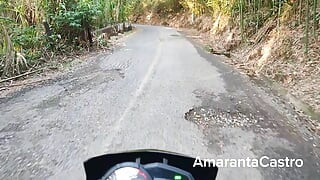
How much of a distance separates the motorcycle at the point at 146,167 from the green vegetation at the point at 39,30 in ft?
21.1

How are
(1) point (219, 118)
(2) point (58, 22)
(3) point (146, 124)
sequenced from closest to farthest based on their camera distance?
(3) point (146, 124) < (1) point (219, 118) < (2) point (58, 22)

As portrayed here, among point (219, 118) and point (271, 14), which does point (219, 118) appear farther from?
point (271, 14)

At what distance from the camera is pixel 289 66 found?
7090 mm

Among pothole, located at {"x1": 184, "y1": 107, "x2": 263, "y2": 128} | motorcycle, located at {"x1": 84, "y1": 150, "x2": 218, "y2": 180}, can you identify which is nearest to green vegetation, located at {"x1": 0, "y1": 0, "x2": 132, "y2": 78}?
pothole, located at {"x1": 184, "y1": 107, "x2": 263, "y2": 128}

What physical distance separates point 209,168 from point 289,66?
6.25 m

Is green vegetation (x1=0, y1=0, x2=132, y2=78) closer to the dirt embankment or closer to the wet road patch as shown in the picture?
the wet road patch

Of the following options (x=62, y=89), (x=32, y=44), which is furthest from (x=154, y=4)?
(x=62, y=89)

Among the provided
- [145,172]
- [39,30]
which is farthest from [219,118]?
[39,30]

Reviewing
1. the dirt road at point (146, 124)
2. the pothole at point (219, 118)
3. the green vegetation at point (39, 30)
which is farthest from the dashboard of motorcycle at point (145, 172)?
the green vegetation at point (39, 30)

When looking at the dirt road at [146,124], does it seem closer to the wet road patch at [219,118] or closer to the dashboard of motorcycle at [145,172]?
the wet road patch at [219,118]

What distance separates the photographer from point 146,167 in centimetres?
122

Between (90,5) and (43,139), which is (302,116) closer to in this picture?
(43,139)

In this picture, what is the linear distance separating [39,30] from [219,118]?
6730mm

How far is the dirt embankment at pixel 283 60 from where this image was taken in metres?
5.62
